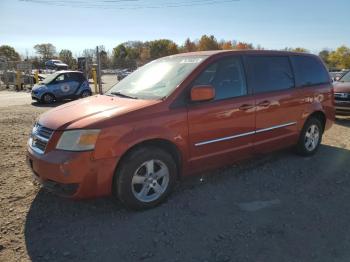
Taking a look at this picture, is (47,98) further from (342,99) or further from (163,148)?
(163,148)

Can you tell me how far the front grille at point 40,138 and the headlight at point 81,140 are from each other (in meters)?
0.27

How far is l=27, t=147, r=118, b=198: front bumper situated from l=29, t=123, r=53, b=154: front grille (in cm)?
12

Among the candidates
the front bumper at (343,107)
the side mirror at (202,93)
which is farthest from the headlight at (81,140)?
the front bumper at (343,107)

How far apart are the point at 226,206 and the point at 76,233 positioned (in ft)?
5.74

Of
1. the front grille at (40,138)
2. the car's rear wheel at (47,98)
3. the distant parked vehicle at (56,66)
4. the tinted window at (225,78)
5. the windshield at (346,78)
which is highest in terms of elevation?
the distant parked vehicle at (56,66)

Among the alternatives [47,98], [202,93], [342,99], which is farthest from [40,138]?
[47,98]

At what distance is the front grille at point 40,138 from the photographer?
399cm

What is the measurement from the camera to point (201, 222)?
3986 millimetres

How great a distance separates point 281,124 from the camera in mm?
5727

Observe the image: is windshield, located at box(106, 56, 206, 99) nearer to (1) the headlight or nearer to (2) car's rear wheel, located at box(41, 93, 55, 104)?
(1) the headlight

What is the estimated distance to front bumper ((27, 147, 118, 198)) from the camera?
375 cm

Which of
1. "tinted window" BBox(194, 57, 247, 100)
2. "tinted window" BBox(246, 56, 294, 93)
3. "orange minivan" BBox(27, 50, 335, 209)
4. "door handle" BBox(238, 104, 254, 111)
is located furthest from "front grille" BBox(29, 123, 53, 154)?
"tinted window" BBox(246, 56, 294, 93)

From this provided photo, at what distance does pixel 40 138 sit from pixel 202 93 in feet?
6.30

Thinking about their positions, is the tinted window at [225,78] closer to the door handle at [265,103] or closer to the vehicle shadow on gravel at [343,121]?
the door handle at [265,103]
